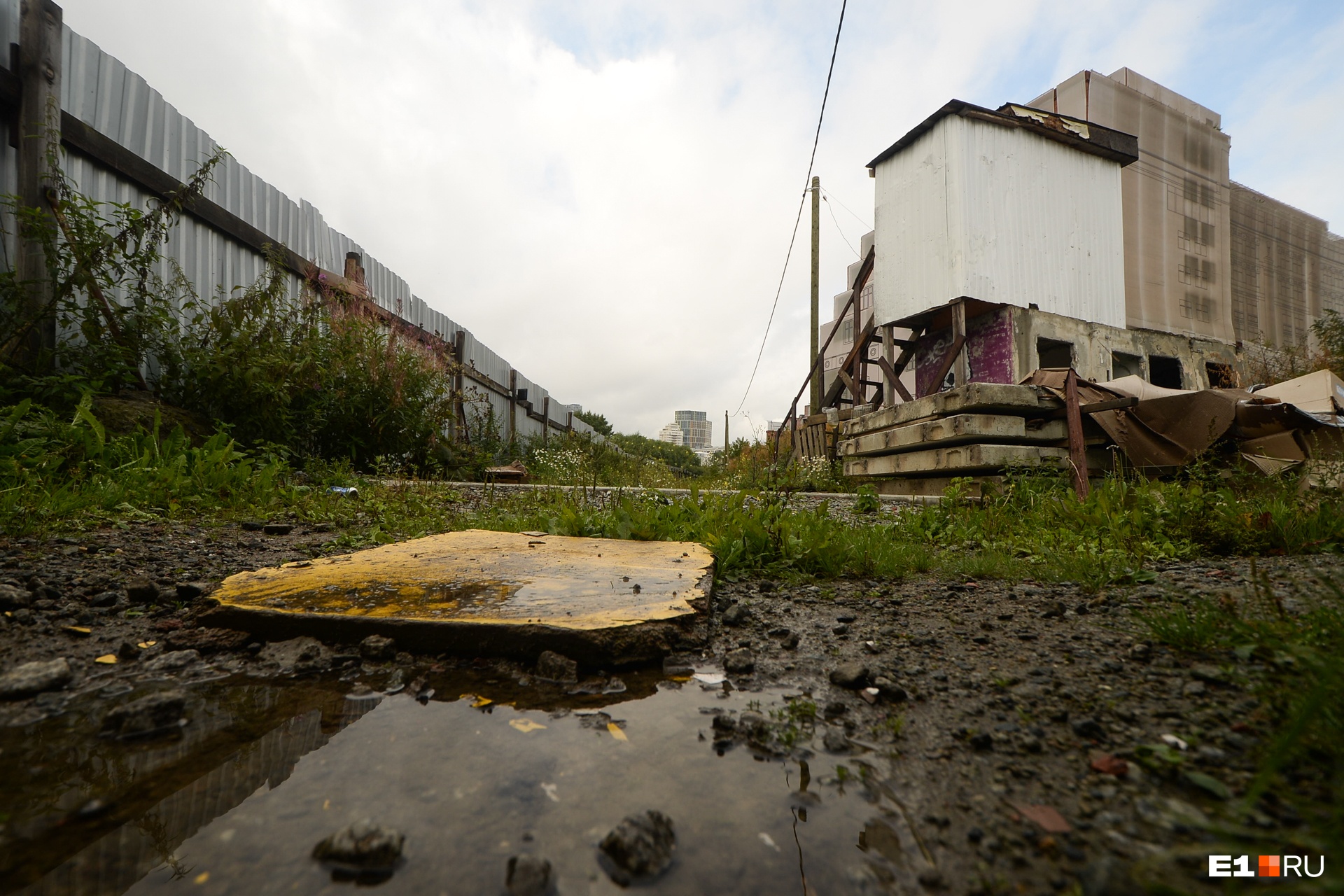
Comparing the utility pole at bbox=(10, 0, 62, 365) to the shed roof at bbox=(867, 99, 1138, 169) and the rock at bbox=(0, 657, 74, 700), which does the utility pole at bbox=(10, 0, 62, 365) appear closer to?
the rock at bbox=(0, 657, 74, 700)

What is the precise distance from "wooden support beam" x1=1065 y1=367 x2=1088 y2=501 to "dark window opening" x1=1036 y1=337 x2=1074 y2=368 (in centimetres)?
416

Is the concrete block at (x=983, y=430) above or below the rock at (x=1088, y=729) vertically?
above

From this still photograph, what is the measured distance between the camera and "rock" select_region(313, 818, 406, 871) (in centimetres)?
71

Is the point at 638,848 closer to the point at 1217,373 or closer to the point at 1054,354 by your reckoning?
the point at 1054,354

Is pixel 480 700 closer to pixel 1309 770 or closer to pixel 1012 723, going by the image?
pixel 1012 723

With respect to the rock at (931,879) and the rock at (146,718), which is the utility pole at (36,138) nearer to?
the rock at (146,718)

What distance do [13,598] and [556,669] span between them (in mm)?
1525

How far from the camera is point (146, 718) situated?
103 centimetres

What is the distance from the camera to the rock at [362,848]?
712 mm

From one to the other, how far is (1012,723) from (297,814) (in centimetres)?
120

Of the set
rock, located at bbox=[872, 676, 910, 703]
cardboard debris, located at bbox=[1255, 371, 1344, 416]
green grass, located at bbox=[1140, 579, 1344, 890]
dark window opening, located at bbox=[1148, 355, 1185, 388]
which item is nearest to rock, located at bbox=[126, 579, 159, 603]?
rock, located at bbox=[872, 676, 910, 703]

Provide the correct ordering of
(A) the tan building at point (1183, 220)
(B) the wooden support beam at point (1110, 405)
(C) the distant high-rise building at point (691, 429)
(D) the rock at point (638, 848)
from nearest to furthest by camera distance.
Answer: (D) the rock at point (638, 848), (B) the wooden support beam at point (1110, 405), (A) the tan building at point (1183, 220), (C) the distant high-rise building at point (691, 429)

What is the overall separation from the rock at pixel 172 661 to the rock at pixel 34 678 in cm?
13

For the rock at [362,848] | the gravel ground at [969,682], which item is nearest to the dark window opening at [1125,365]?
the gravel ground at [969,682]
